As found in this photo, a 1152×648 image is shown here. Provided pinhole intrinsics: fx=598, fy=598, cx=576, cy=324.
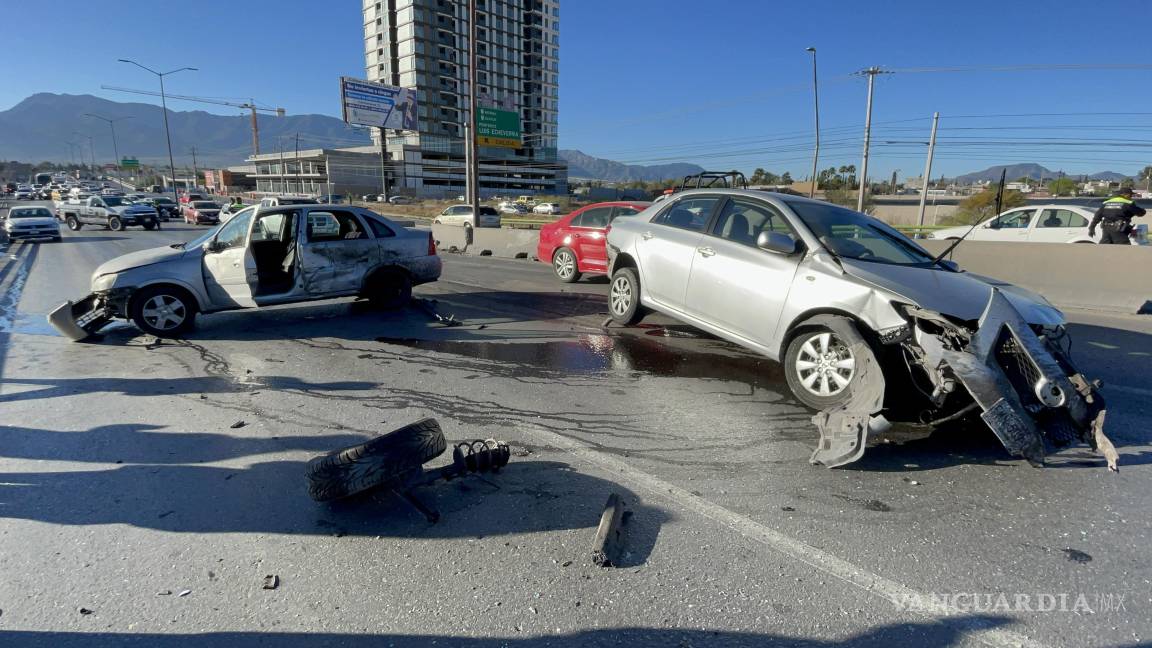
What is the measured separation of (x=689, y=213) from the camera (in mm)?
6570

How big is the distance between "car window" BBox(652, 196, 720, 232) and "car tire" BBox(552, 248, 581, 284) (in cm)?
499

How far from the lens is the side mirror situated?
16.5 ft

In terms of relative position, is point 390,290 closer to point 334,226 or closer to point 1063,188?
point 334,226

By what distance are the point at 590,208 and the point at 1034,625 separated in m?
10.3

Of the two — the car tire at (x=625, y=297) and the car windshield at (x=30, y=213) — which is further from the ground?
the car windshield at (x=30, y=213)

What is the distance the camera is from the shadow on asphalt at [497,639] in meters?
2.33

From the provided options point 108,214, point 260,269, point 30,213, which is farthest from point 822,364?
point 108,214

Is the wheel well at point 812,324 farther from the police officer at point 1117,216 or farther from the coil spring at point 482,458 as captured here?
the police officer at point 1117,216

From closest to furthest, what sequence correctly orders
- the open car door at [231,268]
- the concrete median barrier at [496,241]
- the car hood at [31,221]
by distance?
the open car door at [231,268] → the concrete median barrier at [496,241] → the car hood at [31,221]

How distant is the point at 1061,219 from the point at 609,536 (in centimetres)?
1689

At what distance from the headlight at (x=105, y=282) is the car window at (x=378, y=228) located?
308cm

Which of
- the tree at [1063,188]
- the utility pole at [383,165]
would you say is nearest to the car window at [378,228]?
the utility pole at [383,165]

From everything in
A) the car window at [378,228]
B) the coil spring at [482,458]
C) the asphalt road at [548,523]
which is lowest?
the asphalt road at [548,523]

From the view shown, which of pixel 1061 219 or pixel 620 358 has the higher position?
pixel 1061 219
